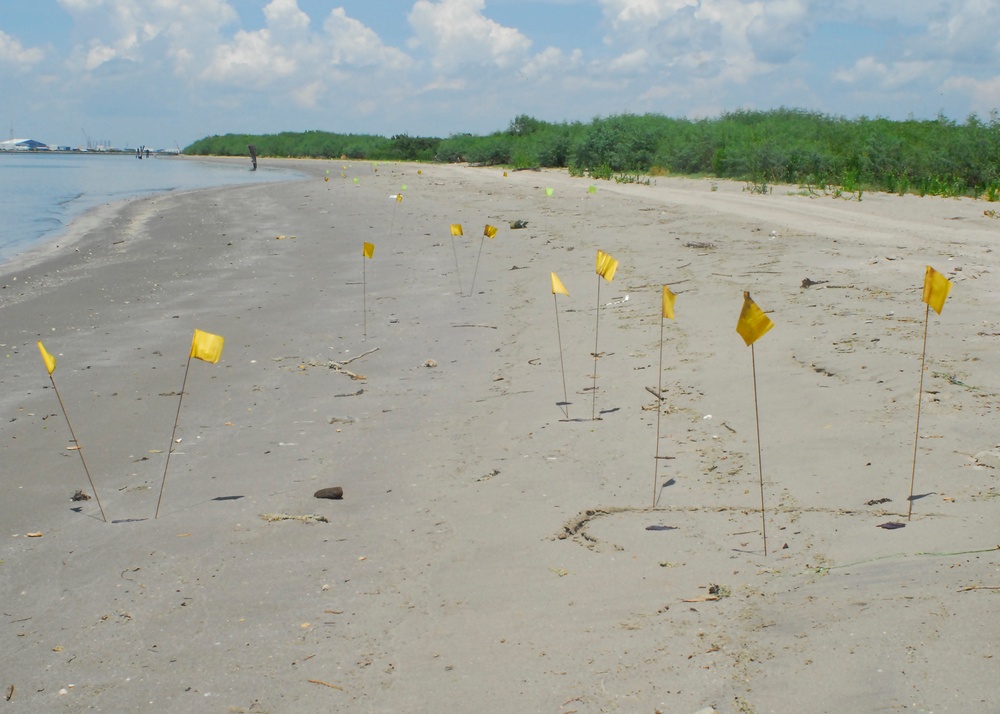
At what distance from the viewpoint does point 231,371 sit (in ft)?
26.4

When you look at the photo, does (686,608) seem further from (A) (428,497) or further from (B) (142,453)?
(B) (142,453)

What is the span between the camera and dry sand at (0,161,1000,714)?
3.22 m

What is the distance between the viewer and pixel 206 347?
491 centimetres

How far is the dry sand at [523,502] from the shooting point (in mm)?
3217

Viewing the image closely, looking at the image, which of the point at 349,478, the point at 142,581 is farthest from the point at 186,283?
the point at 142,581

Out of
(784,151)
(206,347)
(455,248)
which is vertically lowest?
(206,347)

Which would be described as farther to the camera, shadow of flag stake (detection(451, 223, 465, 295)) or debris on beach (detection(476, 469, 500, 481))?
shadow of flag stake (detection(451, 223, 465, 295))

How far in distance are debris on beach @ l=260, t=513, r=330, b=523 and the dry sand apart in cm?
4

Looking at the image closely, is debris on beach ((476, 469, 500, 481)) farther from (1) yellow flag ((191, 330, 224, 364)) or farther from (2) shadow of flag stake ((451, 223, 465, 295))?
(2) shadow of flag stake ((451, 223, 465, 295))

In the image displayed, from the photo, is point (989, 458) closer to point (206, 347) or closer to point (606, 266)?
point (606, 266)

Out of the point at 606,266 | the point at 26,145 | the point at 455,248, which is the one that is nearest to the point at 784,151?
the point at 455,248

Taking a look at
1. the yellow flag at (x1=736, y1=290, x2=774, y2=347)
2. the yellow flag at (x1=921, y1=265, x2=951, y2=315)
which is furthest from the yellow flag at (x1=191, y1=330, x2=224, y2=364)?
the yellow flag at (x1=921, y1=265, x2=951, y2=315)

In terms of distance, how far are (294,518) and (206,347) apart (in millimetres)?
1022

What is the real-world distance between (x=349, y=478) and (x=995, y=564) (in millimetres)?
3381
